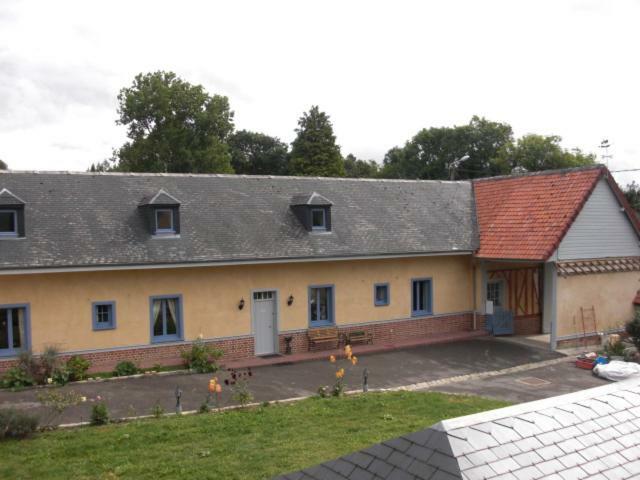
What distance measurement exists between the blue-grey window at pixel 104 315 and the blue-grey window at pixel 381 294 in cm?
917

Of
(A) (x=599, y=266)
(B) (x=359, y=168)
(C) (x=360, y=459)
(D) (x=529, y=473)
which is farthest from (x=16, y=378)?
(B) (x=359, y=168)

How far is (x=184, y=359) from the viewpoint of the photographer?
18.4 metres

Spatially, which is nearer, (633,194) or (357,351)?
(357,351)

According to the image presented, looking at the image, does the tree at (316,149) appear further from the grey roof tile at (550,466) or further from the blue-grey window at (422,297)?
the grey roof tile at (550,466)

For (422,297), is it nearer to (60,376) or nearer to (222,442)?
(60,376)

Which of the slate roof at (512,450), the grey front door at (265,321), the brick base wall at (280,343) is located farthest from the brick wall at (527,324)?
the slate roof at (512,450)

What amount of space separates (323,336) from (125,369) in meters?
6.75

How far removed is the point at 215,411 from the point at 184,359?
525cm

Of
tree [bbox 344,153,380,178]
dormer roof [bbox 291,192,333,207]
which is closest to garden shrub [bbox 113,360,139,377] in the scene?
dormer roof [bbox 291,192,333,207]

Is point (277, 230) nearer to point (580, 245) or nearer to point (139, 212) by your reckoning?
point (139, 212)

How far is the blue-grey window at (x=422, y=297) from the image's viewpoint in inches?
931

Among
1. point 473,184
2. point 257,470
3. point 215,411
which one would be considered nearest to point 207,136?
point 473,184

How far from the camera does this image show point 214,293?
19.6 m

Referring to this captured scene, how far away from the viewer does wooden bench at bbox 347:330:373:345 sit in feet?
71.4
